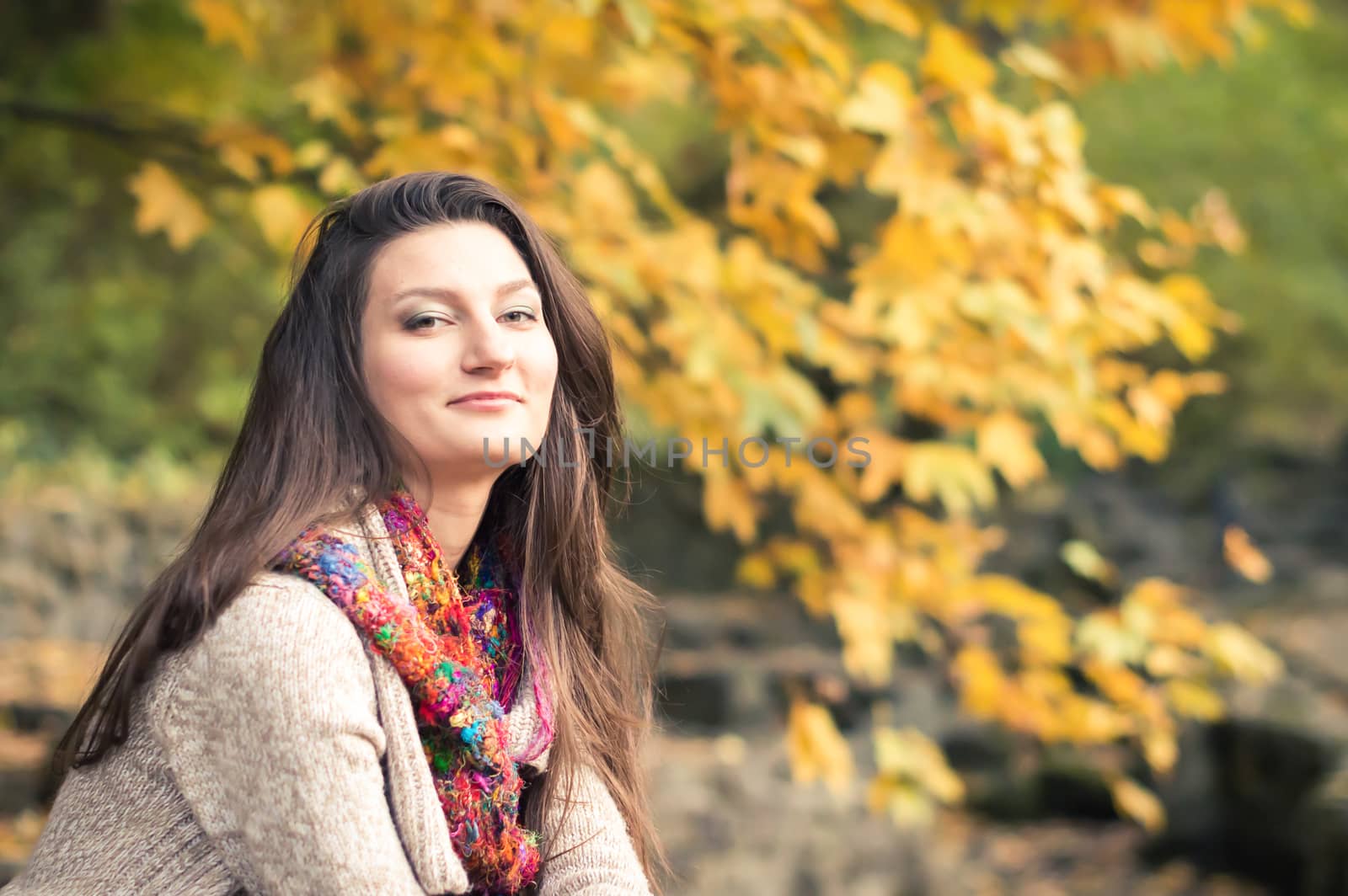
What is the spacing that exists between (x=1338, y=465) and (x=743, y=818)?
29.1 ft

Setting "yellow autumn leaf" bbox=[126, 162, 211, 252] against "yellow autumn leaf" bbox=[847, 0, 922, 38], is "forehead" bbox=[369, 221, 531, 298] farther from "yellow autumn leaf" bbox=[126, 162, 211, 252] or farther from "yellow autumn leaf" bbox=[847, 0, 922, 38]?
"yellow autumn leaf" bbox=[126, 162, 211, 252]

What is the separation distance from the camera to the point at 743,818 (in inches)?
201

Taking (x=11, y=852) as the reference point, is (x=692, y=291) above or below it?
above

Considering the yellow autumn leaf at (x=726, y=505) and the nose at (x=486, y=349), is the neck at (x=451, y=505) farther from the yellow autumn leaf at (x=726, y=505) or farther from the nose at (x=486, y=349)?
the yellow autumn leaf at (x=726, y=505)

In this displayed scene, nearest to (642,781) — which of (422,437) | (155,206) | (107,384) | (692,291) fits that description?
(422,437)

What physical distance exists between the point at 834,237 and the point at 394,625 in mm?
2127

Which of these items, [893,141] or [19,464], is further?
[19,464]

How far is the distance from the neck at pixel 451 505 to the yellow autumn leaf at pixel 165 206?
1496mm

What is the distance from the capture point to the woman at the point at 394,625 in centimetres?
126

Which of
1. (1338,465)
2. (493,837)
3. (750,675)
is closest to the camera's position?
(493,837)

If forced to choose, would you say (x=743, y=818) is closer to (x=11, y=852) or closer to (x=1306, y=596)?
(x=11, y=852)

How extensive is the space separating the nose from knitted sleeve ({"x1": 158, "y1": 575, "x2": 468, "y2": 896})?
13.0 inches

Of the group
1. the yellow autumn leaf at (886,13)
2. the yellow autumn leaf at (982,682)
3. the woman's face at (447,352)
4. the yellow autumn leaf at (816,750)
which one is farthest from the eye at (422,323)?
the yellow autumn leaf at (982,682)

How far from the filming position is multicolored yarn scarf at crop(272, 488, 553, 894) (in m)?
1.33
